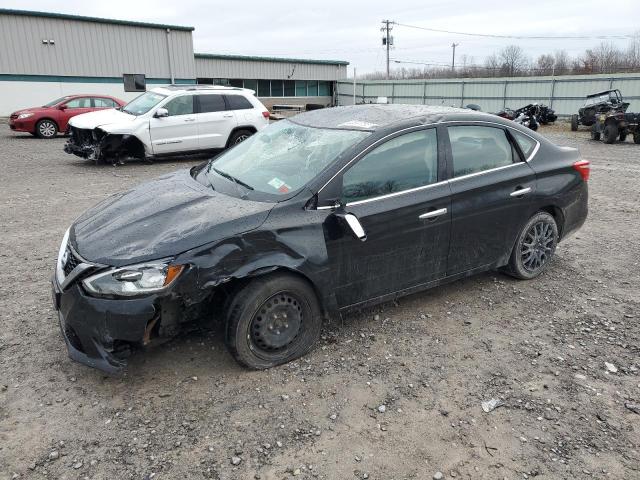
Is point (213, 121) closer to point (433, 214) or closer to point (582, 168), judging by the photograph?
point (582, 168)

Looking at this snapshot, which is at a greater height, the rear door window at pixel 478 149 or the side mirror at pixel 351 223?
the rear door window at pixel 478 149

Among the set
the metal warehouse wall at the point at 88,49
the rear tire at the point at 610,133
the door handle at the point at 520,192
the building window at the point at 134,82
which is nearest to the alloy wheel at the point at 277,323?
the door handle at the point at 520,192

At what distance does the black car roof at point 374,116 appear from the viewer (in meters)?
3.97

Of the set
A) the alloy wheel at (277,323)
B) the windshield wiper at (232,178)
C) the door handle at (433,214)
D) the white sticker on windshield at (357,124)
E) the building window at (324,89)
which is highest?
the building window at (324,89)

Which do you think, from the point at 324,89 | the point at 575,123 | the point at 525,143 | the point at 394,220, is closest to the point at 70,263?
the point at 394,220

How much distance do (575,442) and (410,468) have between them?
3.08 feet

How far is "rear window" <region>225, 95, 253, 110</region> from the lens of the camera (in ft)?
40.1

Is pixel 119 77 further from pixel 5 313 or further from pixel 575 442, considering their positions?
pixel 575 442

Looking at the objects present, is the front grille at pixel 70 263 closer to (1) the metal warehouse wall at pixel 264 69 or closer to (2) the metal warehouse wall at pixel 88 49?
(2) the metal warehouse wall at pixel 88 49

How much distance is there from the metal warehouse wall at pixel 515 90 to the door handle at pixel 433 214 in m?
23.3

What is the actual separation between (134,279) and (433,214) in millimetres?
Result: 2162

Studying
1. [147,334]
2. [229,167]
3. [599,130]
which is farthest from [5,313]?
[599,130]

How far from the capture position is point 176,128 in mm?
11469

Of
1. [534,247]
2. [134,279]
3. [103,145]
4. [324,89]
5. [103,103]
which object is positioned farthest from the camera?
[324,89]
